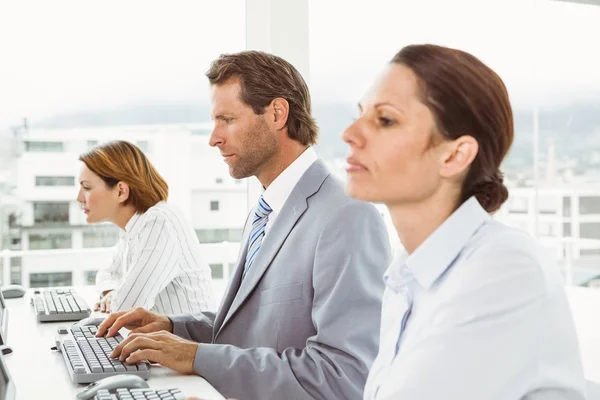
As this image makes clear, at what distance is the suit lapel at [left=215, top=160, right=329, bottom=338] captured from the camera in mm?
1785

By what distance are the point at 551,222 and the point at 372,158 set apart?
383 centimetres

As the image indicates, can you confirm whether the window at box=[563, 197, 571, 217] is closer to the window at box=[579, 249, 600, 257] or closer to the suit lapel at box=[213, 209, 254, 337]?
the window at box=[579, 249, 600, 257]

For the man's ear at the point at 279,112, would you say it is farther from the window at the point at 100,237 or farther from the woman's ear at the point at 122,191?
the window at the point at 100,237

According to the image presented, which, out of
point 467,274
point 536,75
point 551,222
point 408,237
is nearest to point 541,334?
point 467,274

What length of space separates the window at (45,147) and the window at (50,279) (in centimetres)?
80

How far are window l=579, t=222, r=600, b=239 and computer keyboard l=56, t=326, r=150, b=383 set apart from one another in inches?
144

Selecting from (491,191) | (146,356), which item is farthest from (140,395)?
(491,191)

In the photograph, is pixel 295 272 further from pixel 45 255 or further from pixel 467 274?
pixel 45 255

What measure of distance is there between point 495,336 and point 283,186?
3.43 feet

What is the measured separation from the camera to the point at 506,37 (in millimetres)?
4676

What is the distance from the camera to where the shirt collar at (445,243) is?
1.11 meters

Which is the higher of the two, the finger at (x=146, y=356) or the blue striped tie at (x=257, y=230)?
the blue striped tie at (x=257, y=230)

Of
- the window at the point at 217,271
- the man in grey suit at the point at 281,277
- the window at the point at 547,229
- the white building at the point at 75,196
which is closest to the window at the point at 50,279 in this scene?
the white building at the point at 75,196

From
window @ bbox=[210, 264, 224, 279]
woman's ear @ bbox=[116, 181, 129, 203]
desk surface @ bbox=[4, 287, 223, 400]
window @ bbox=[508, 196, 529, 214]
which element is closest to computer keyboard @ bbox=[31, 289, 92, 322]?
desk surface @ bbox=[4, 287, 223, 400]
